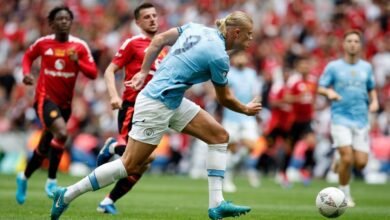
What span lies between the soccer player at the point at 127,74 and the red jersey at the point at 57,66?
1851 mm

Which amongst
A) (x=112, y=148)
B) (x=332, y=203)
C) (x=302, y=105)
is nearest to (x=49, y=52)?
(x=112, y=148)

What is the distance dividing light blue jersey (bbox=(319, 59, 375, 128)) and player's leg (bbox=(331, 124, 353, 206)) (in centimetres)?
15

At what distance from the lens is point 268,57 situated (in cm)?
2770

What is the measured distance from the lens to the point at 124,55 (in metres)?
12.5

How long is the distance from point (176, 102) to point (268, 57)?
58.6ft

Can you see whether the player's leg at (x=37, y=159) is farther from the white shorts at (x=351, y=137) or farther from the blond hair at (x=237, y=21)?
the blond hair at (x=237, y=21)

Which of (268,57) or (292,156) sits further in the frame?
(268,57)

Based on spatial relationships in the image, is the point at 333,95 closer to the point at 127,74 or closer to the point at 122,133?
the point at 127,74

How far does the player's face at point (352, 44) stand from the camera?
15.4 metres

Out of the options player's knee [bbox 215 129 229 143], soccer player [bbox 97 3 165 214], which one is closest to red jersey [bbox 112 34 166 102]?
soccer player [bbox 97 3 165 214]

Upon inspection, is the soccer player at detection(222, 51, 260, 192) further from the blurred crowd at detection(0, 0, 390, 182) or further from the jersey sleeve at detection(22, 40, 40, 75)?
the jersey sleeve at detection(22, 40, 40, 75)

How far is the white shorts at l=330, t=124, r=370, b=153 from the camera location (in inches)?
595

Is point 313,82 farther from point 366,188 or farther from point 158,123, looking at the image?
point 158,123

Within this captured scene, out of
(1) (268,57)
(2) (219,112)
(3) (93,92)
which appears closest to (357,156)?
(2) (219,112)
